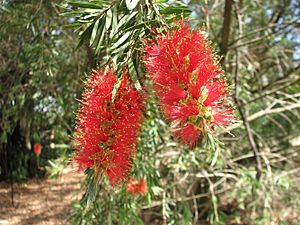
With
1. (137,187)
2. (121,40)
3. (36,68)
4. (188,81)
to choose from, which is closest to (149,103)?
(137,187)

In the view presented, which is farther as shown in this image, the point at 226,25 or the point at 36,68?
the point at 226,25

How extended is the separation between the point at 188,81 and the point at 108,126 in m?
0.26

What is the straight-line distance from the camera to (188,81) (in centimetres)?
91

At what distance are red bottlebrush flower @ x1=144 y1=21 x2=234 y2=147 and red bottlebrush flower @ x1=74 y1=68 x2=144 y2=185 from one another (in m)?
0.11

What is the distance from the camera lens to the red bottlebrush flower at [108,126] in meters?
1.02

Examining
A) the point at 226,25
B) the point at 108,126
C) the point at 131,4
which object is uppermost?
the point at 226,25

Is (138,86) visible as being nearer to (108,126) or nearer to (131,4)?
(108,126)

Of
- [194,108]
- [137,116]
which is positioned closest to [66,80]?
[137,116]

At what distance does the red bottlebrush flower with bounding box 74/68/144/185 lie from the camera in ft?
3.34

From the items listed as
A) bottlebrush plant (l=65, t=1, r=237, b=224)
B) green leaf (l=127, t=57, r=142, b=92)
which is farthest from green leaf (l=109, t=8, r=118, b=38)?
green leaf (l=127, t=57, r=142, b=92)

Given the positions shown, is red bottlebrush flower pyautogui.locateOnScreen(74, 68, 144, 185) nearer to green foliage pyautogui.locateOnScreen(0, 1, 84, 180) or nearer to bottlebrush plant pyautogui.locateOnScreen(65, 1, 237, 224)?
bottlebrush plant pyautogui.locateOnScreen(65, 1, 237, 224)

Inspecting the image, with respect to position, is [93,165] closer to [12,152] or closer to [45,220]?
[45,220]

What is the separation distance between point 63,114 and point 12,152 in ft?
4.94

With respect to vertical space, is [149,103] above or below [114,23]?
below
